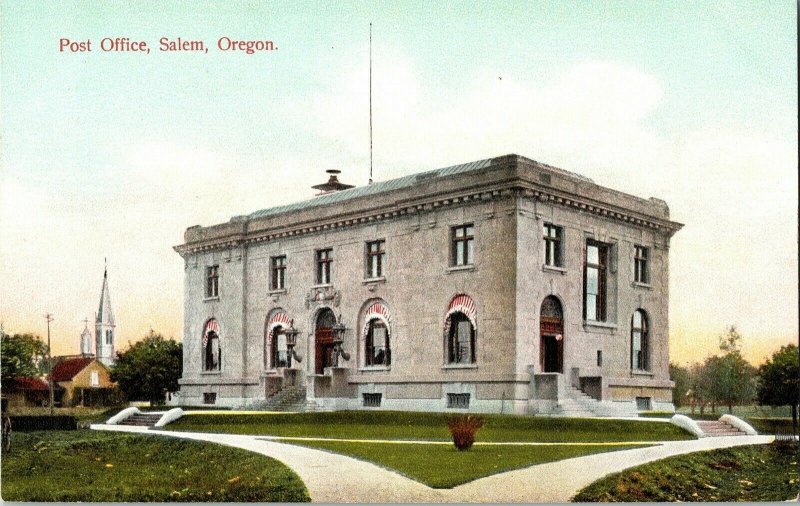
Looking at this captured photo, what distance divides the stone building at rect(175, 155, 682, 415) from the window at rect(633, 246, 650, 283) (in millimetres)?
80

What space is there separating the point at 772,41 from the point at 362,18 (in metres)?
9.68

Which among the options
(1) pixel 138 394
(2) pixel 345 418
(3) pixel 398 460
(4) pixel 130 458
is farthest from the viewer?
(1) pixel 138 394

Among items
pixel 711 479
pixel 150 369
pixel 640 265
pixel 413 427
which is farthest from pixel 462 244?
pixel 711 479

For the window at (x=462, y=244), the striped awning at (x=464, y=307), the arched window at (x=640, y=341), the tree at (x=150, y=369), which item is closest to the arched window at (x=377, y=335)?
the striped awning at (x=464, y=307)

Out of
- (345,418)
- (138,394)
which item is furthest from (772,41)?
(138,394)

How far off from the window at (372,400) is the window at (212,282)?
833 centimetres

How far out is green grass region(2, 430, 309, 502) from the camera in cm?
2370

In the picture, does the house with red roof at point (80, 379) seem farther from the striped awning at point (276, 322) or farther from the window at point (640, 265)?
the window at point (640, 265)

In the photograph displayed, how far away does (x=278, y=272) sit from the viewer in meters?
44.2

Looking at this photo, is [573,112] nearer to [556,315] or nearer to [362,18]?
[362,18]

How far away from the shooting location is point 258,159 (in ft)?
94.5

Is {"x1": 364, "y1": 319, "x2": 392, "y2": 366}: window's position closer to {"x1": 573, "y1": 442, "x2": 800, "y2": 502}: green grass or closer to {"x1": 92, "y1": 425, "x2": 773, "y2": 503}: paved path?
{"x1": 92, "y1": 425, "x2": 773, "y2": 503}: paved path

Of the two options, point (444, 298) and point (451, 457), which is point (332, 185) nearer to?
point (444, 298)

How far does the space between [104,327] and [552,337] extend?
51.8 feet
